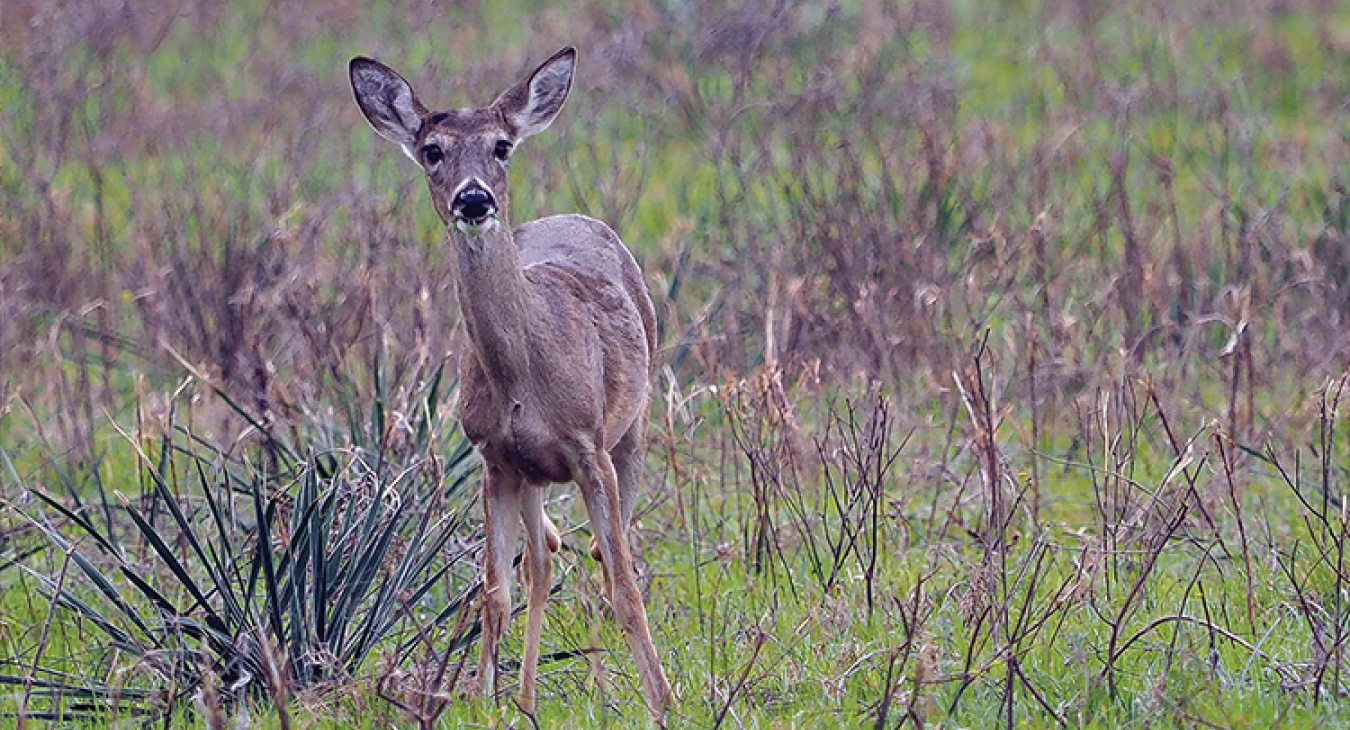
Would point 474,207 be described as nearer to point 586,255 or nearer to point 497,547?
point 497,547

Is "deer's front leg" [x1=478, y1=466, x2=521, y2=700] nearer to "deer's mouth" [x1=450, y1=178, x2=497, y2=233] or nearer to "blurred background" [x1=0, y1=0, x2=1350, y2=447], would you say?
"deer's mouth" [x1=450, y1=178, x2=497, y2=233]

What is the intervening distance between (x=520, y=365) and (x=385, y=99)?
0.84 metres

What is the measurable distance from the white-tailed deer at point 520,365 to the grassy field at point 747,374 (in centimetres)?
21

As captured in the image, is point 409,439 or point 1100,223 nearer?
point 409,439

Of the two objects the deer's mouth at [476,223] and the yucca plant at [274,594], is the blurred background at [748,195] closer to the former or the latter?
the yucca plant at [274,594]

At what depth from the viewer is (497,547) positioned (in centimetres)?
532

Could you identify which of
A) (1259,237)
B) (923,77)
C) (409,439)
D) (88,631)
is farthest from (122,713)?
(923,77)

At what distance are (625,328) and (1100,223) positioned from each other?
4.02 meters

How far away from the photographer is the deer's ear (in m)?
5.31

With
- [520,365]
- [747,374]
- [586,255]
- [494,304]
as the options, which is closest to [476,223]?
[494,304]

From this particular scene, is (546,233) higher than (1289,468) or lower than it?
higher

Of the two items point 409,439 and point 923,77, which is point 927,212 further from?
point 409,439

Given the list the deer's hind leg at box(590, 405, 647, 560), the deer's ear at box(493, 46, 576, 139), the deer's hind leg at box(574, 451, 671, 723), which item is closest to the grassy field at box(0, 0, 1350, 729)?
the deer's hind leg at box(574, 451, 671, 723)

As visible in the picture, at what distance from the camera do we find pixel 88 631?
602 centimetres
